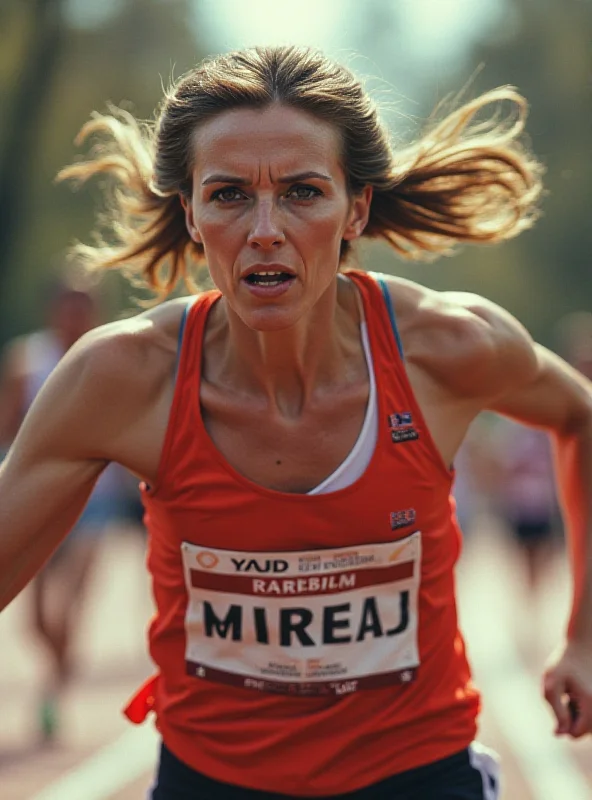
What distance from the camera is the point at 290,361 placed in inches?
133

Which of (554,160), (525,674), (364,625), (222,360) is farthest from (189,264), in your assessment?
(554,160)

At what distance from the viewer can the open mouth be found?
3070mm

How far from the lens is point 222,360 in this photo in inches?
133

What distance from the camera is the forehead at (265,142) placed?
3086mm

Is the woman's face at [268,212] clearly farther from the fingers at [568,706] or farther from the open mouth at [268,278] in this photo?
the fingers at [568,706]

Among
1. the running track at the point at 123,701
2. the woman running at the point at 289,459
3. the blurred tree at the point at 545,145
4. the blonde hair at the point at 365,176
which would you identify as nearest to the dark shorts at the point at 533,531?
the running track at the point at 123,701

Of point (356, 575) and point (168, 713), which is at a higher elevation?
point (356, 575)

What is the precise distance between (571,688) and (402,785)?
0.49m

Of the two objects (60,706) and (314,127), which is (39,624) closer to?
(60,706)

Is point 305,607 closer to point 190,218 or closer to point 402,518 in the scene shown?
point 402,518

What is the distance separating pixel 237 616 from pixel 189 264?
40.8 inches

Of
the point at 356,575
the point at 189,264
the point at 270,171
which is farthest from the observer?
the point at 189,264

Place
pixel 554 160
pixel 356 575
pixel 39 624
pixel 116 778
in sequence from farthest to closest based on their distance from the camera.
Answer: pixel 554 160
pixel 39 624
pixel 116 778
pixel 356 575

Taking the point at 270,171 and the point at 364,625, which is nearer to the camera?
the point at 270,171
